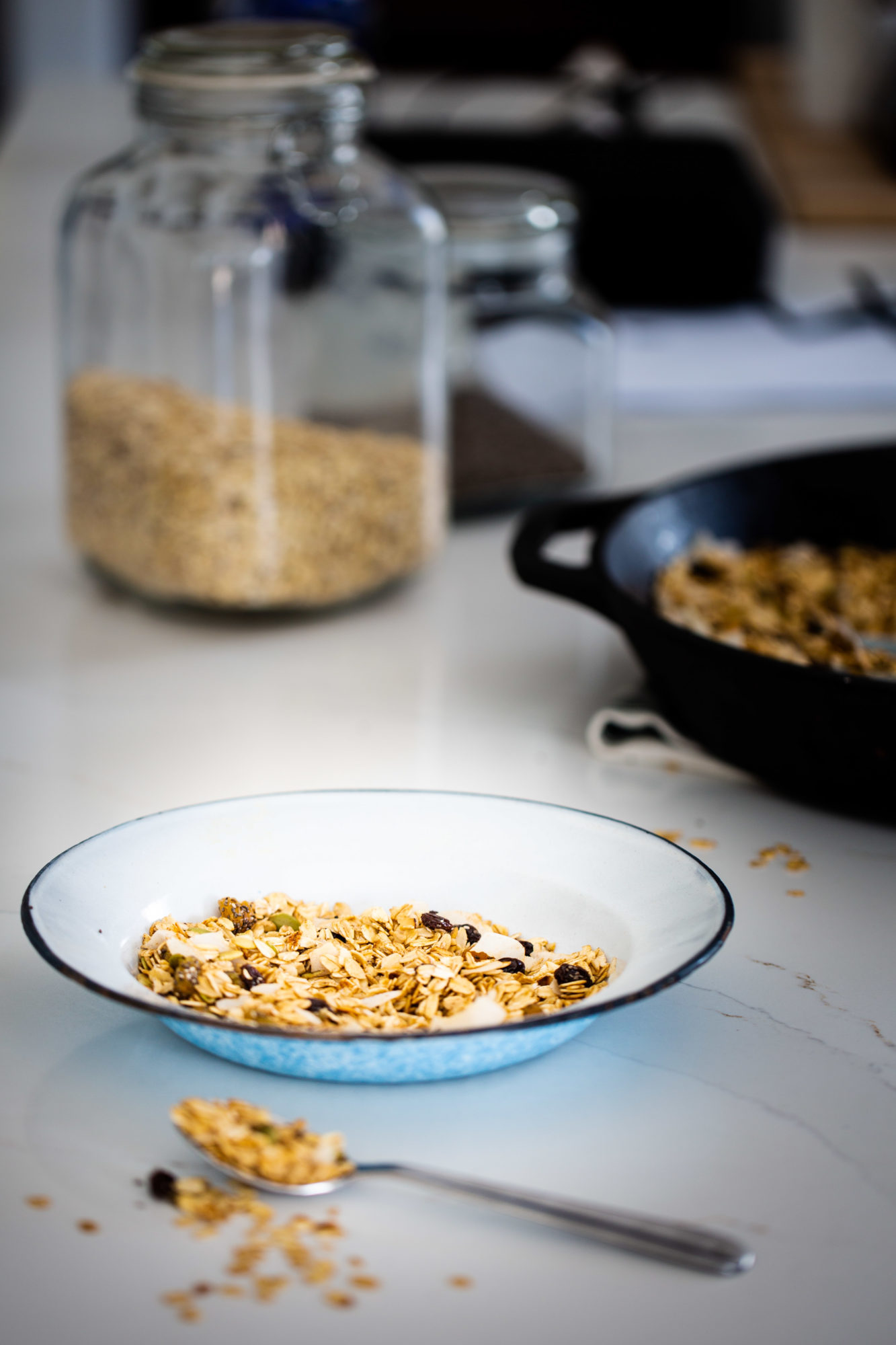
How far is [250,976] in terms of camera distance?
53 centimetres

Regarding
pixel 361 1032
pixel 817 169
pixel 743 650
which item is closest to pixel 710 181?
pixel 817 169

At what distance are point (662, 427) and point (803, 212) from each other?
0.63m

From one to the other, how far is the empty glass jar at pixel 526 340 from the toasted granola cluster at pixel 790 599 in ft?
1.06

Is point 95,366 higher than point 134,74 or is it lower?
lower

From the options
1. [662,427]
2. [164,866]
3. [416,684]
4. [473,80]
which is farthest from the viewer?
[473,80]

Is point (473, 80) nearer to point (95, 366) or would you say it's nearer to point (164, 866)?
point (95, 366)

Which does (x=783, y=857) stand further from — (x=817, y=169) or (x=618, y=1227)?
(x=817, y=169)

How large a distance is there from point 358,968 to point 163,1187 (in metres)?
0.11

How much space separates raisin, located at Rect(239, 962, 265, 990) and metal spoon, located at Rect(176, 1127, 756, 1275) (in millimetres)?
103

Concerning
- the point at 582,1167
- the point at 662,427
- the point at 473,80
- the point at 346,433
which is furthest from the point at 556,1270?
the point at 473,80

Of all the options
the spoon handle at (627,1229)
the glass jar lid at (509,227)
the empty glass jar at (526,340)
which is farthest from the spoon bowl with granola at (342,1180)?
the glass jar lid at (509,227)

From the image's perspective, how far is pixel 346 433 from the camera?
100 centimetres

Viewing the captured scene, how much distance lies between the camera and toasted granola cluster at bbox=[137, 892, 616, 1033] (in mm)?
514

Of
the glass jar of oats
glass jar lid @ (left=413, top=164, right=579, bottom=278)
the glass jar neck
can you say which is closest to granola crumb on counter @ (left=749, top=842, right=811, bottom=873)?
the glass jar of oats
